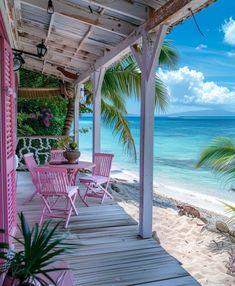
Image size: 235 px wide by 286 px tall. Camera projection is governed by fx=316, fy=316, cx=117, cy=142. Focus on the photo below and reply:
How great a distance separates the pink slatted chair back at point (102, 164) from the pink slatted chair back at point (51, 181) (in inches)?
56.7

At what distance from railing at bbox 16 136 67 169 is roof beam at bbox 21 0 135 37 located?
5.17 metres

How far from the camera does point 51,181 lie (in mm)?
4254

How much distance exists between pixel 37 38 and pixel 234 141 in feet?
14.2

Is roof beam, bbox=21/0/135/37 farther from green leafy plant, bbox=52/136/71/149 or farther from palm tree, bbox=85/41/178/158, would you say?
green leafy plant, bbox=52/136/71/149

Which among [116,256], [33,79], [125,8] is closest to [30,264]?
[116,256]

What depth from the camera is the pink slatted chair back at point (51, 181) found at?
13.8ft

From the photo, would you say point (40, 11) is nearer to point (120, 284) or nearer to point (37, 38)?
point (37, 38)

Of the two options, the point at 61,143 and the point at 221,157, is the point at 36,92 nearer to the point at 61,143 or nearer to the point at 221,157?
the point at 61,143

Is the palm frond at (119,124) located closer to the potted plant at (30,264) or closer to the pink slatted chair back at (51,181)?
the pink slatted chair back at (51,181)

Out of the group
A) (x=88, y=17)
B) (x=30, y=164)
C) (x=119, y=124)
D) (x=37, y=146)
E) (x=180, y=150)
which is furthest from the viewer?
(x=180, y=150)

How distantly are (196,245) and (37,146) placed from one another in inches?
236

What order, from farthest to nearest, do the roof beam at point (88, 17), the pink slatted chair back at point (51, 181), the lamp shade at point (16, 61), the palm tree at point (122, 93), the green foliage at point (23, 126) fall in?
1. the green foliage at point (23, 126)
2. the palm tree at point (122, 93)
3. the lamp shade at point (16, 61)
4. the pink slatted chair back at point (51, 181)
5. the roof beam at point (88, 17)

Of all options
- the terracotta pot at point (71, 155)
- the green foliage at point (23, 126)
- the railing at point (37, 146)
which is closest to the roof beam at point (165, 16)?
the terracotta pot at point (71, 155)

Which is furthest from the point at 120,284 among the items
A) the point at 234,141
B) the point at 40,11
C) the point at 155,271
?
the point at 40,11
